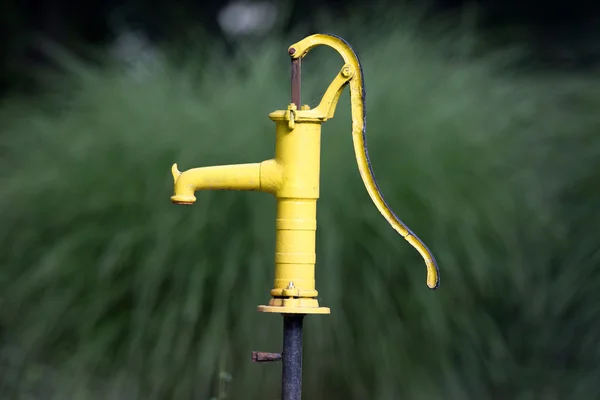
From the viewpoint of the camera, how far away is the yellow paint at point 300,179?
2172 millimetres

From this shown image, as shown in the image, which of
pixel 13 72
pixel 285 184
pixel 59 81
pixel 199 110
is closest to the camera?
pixel 285 184

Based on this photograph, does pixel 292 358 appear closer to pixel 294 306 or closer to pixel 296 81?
pixel 294 306

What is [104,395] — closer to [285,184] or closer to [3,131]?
[3,131]

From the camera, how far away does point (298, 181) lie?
2.20 m

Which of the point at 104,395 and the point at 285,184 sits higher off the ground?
the point at 285,184

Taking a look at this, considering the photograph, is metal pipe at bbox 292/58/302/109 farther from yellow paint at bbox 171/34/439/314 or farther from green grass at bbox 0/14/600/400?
green grass at bbox 0/14/600/400

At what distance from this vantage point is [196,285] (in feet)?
12.1

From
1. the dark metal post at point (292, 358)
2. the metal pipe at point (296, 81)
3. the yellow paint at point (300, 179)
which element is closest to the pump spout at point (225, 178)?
the yellow paint at point (300, 179)

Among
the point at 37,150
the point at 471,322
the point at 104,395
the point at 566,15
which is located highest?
the point at 566,15

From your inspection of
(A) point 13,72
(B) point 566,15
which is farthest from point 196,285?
(B) point 566,15

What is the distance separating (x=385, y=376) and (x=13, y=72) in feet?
11.4

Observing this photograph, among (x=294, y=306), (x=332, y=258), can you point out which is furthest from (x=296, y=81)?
(x=332, y=258)

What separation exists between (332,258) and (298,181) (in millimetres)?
1478

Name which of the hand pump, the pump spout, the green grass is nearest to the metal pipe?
the hand pump
